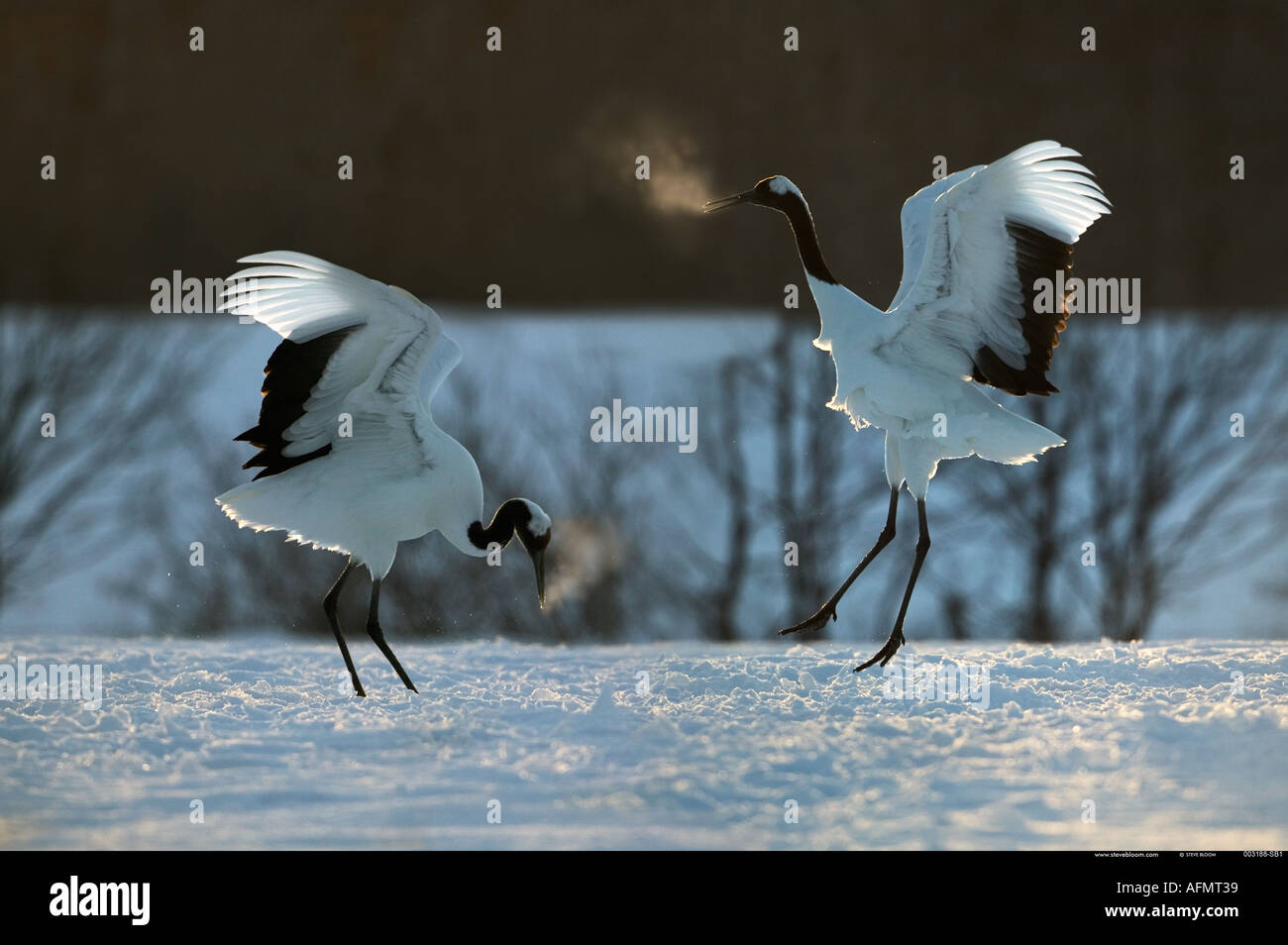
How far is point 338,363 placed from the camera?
167 inches

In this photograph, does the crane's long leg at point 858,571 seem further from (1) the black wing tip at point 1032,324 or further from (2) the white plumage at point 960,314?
(1) the black wing tip at point 1032,324

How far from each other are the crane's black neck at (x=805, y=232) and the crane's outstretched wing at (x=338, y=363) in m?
1.25

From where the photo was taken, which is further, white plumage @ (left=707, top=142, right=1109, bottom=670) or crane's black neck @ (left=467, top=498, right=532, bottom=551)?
crane's black neck @ (left=467, top=498, right=532, bottom=551)

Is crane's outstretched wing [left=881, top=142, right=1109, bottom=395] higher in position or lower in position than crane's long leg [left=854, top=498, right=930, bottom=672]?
higher

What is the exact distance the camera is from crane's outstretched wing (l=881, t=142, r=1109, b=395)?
13.7ft

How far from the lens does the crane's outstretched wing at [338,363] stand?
13.5ft

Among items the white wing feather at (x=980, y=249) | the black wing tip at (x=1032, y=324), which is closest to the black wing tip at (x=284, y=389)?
the white wing feather at (x=980, y=249)

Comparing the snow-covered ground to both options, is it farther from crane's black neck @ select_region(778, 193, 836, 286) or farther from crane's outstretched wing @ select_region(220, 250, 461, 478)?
crane's black neck @ select_region(778, 193, 836, 286)

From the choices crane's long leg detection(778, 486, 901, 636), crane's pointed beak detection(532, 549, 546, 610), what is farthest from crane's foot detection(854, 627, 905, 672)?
crane's pointed beak detection(532, 549, 546, 610)

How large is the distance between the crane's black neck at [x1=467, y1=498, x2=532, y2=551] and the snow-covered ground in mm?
535

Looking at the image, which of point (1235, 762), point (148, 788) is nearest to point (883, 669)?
point (1235, 762)

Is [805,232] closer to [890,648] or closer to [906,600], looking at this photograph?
[906,600]

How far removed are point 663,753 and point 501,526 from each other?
113 cm

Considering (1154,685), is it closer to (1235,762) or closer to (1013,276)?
(1235,762)
